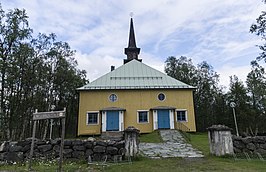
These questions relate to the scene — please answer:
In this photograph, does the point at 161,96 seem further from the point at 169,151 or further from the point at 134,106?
the point at 169,151

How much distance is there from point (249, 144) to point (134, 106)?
1371 centimetres

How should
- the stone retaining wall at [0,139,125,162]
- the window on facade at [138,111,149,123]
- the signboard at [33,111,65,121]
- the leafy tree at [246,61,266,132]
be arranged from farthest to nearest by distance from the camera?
the leafy tree at [246,61,266,132]
the window on facade at [138,111,149,123]
the stone retaining wall at [0,139,125,162]
the signboard at [33,111,65,121]

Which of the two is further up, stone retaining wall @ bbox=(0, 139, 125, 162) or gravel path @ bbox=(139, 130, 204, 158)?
stone retaining wall @ bbox=(0, 139, 125, 162)

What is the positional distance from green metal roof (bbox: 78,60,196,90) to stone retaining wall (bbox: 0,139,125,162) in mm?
13676

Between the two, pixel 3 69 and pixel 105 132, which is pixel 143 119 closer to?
pixel 105 132

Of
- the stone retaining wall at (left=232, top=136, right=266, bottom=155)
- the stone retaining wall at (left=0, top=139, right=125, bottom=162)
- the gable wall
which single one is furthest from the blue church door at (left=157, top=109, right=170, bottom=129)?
the stone retaining wall at (left=0, top=139, right=125, bottom=162)

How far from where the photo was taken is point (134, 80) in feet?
77.8

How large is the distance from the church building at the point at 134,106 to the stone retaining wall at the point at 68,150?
41.2 feet

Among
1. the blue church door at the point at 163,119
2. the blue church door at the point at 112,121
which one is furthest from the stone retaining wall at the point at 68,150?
the blue church door at the point at 163,119

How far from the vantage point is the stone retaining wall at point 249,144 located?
937cm

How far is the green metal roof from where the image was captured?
74.6ft

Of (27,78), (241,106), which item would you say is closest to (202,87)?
(241,106)

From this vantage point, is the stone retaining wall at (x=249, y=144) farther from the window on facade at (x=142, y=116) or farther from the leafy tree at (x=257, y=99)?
the leafy tree at (x=257, y=99)

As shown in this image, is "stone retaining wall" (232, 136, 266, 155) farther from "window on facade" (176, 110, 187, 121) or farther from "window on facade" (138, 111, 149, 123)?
"window on facade" (138, 111, 149, 123)
